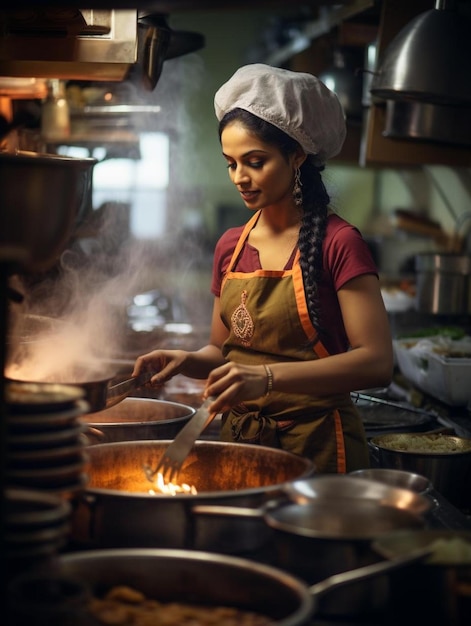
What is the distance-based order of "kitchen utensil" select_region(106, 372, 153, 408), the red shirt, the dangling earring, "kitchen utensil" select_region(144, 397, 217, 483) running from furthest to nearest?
the dangling earring
the red shirt
"kitchen utensil" select_region(106, 372, 153, 408)
"kitchen utensil" select_region(144, 397, 217, 483)

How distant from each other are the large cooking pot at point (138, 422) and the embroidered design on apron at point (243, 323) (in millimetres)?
300

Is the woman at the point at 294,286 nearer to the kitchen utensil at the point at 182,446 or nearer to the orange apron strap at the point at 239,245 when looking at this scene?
the orange apron strap at the point at 239,245

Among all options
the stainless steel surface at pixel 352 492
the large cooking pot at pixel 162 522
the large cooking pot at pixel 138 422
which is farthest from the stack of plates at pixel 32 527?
the large cooking pot at pixel 138 422

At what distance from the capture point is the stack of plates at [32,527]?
1545 millimetres

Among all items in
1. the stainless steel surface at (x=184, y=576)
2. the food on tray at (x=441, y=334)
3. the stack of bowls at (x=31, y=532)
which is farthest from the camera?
the food on tray at (x=441, y=334)

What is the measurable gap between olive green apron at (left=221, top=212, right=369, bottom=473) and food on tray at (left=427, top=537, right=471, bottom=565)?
1.09 meters

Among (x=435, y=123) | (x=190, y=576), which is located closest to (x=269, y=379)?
(x=190, y=576)

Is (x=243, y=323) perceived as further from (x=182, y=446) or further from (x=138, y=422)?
(x=182, y=446)

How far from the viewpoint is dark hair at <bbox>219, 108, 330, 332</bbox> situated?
2820mm

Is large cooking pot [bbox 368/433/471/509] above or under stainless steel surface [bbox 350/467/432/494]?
under

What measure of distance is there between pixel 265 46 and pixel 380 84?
22.1ft

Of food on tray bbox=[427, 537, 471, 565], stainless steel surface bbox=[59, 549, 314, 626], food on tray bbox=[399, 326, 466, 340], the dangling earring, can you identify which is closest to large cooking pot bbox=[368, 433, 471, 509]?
the dangling earring

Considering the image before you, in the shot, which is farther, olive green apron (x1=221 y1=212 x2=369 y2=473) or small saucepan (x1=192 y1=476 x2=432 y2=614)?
olive green apron (x1=221 y1=212 x2=369 y2=473)

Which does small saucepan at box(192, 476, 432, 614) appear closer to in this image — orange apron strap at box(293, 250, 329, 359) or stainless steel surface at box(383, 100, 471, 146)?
orange apron strap at box(293, 250, 329, 359)
